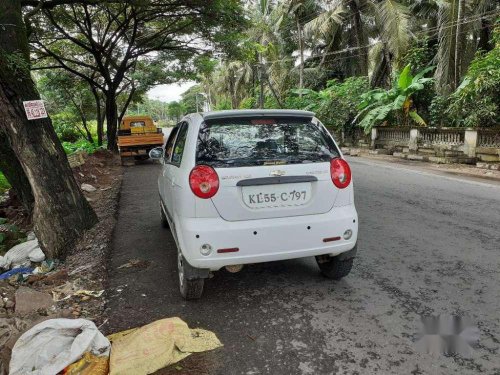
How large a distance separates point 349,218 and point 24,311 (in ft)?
9.99

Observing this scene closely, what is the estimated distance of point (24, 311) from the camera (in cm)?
367

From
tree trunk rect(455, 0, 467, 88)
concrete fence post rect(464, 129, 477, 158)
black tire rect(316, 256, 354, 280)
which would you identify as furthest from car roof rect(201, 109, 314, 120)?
tree trunk rect(455, 0, 467, 88)

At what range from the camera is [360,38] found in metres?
25.2

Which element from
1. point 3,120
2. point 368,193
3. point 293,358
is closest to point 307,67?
point 368,193

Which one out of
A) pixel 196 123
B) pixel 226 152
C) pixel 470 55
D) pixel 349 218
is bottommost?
pixel 349 218

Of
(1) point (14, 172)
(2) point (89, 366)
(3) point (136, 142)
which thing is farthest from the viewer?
(3) point (136, 142)

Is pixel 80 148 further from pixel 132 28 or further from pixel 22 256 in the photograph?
pixel 22 256

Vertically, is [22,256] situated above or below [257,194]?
below

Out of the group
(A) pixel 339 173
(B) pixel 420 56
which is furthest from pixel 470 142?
(A) pixel 339 173

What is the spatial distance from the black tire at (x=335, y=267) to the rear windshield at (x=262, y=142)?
3.33 ft

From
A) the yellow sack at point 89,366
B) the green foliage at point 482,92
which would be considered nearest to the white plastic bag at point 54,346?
the yellow sack at point 89,366

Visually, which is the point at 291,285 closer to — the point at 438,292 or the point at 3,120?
the point at 438,292

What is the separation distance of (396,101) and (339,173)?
14.0 m

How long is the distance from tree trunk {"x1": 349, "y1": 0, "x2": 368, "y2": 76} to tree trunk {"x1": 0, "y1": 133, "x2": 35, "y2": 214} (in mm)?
22994
